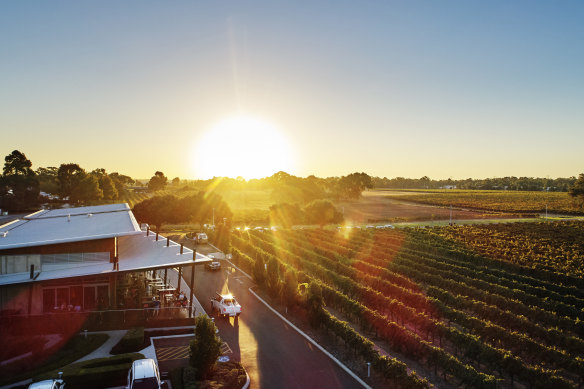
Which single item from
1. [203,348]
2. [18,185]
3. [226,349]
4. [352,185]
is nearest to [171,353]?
[226,349]

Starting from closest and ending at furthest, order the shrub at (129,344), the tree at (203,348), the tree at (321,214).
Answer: the tree at (203,348) → the shrub at (129,344) → the tree at (321,214)

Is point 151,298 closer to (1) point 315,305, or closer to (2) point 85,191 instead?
(1) point 315,305

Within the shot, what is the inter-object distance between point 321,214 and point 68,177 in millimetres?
62969

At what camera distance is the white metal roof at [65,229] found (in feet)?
77.7

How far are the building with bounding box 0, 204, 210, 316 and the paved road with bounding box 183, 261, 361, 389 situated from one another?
511 cm

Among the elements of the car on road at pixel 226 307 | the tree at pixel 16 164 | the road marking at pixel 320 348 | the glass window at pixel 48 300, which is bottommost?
the road marking at pixel 320 348

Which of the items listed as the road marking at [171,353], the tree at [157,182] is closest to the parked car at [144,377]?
the road marking at [171,353]

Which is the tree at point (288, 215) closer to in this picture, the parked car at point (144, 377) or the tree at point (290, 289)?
the tree at point (290, 289)

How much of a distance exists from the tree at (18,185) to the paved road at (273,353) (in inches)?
2747

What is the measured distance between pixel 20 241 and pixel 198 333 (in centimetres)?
1531

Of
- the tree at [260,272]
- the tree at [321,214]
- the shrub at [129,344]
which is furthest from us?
the tree at [321,214]

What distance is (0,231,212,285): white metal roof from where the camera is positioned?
2166 cm

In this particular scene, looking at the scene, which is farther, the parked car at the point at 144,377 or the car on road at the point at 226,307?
the car on road at the point at 226,307

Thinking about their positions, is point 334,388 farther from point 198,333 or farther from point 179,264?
point 179,264
